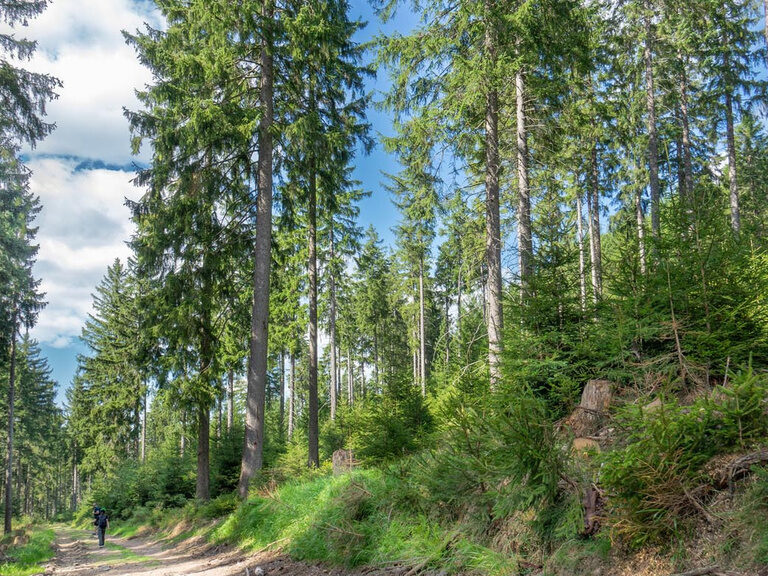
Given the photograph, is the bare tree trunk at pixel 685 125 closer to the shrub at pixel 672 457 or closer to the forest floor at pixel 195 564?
the shrub at pixel 672 457

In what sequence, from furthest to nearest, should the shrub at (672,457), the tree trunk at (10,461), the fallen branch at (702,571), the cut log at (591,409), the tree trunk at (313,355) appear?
the tree trunk at (10,461)
the tree trunk at (313,355)
the cut log at (591,409)
the shrub at (672,457)
the fallen branch at (702,571)

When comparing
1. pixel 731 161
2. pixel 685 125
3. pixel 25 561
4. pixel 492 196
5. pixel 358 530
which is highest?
pixel 685 125

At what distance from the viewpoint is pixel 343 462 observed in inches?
437

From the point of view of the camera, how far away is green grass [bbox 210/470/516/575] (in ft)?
18.2

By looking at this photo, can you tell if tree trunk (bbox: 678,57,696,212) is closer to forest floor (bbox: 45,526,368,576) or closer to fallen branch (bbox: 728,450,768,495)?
fallen branch (bbox: 728,450,768,495)

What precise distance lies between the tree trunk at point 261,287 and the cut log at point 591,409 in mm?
9403

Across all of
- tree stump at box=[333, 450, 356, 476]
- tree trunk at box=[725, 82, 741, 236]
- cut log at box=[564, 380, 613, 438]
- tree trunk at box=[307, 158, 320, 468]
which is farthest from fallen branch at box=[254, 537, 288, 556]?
tree trunk at box=[725, 82, 741, 236]

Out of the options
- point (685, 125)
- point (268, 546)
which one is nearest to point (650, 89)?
point (685, 125)

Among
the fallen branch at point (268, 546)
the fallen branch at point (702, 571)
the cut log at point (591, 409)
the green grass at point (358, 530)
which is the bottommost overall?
the fallen branch at point (268, 546)

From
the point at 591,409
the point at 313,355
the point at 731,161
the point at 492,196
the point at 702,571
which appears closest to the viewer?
the point at 702,571

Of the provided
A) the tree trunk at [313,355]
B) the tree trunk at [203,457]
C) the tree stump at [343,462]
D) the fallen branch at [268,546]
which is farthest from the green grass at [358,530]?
the tree trunk at [203,457]

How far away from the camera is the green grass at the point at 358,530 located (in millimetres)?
5555

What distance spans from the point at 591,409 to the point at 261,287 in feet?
34.0

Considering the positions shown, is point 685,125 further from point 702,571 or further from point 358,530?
point 702,571
